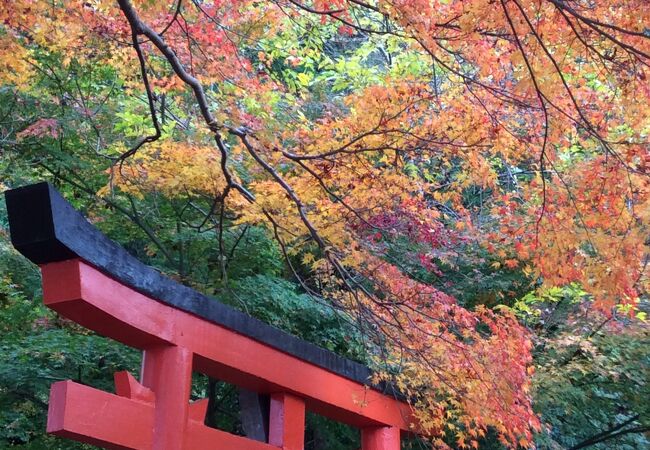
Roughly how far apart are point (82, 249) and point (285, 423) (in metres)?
2.03

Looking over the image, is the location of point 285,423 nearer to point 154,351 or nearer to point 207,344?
point 207,344

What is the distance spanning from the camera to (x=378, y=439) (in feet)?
18.1

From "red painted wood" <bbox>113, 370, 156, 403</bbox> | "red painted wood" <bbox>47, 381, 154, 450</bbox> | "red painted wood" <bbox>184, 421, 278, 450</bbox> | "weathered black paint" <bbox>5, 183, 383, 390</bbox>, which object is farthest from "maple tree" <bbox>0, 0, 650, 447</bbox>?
"red painted wood" <bbox>47, 381, 154, 450</bbox>

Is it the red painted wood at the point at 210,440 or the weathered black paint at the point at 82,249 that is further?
the red painted wood at the point at 210,440

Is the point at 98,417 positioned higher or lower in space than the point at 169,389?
lower

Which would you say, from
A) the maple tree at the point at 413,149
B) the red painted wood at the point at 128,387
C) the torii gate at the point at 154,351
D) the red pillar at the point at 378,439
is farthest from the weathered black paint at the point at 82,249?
the red pillar at the point at 378,439

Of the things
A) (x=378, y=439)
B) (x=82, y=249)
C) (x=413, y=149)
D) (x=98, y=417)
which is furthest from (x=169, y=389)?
(x=378, y=439)

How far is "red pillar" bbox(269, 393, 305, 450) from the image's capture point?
176 inches

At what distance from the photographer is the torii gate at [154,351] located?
9.70 feet

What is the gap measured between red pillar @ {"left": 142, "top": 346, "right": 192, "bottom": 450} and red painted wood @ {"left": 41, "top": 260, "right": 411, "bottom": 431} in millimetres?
30

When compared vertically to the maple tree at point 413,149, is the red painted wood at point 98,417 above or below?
below

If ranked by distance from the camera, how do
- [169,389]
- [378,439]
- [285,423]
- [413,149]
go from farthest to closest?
[378,439] → [413,149] → [285,423] → [169,389]

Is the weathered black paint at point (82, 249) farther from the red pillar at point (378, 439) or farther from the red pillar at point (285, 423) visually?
the red pillar at point (378, 439)

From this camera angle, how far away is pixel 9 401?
19.8 ft
